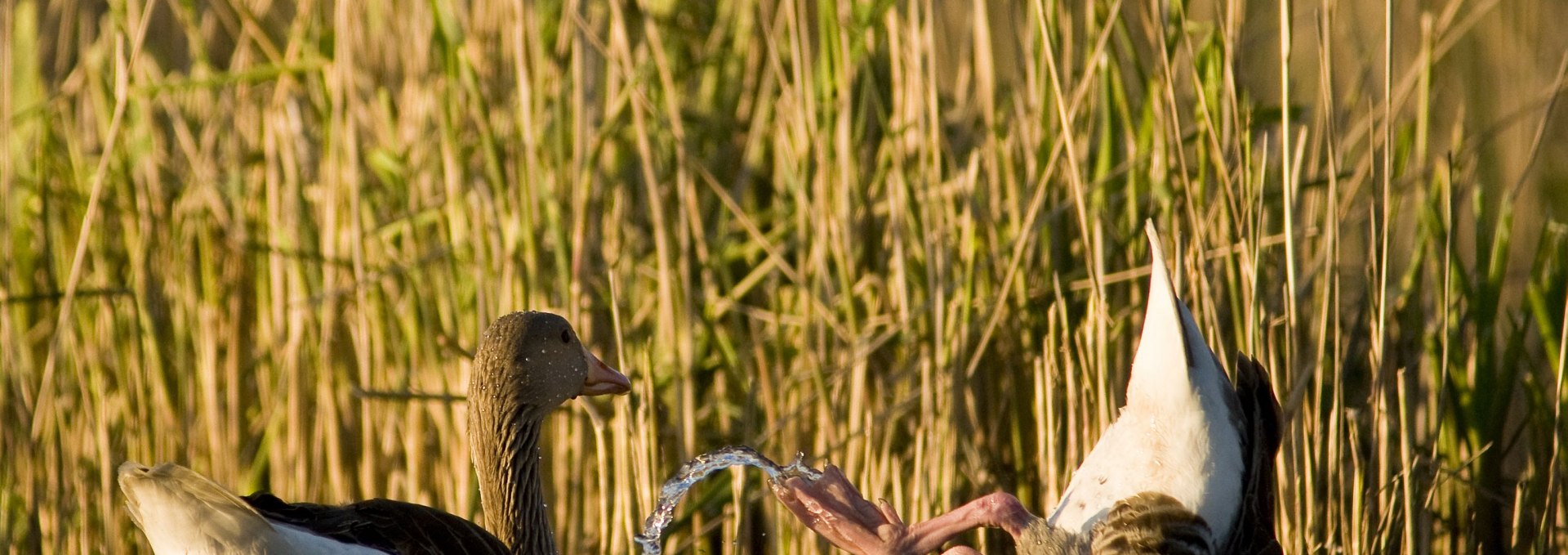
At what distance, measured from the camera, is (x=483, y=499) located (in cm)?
308

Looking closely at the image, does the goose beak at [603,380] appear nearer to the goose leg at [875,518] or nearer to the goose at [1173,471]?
the goose leg at [875,518]

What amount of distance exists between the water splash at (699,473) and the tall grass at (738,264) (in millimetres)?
100

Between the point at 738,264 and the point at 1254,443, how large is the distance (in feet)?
5.81

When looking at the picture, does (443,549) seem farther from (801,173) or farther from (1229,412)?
(1229,412)

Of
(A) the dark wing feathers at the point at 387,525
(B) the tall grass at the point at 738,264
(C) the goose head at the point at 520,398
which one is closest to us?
(A) the dark wing feathers at the point at 387,525

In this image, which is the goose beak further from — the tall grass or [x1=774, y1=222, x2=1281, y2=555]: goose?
[x1=774, y1=222, x2=1281, y2=555]: goose

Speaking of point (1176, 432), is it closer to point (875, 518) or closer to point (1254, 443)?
point (1254, 443)

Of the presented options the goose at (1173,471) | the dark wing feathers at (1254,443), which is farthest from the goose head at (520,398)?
the dark wing feathers at (1254,443)

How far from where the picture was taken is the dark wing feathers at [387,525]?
2.51m

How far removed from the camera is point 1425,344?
10.9ft

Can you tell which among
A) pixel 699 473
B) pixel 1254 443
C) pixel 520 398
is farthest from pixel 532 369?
pixel 1254 443

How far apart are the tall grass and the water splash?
10 centimetres

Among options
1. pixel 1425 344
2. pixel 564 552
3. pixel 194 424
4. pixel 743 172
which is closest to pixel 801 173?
pixel 743 172

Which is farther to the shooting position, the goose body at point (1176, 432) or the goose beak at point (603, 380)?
the goose beak at point (603, 380)
